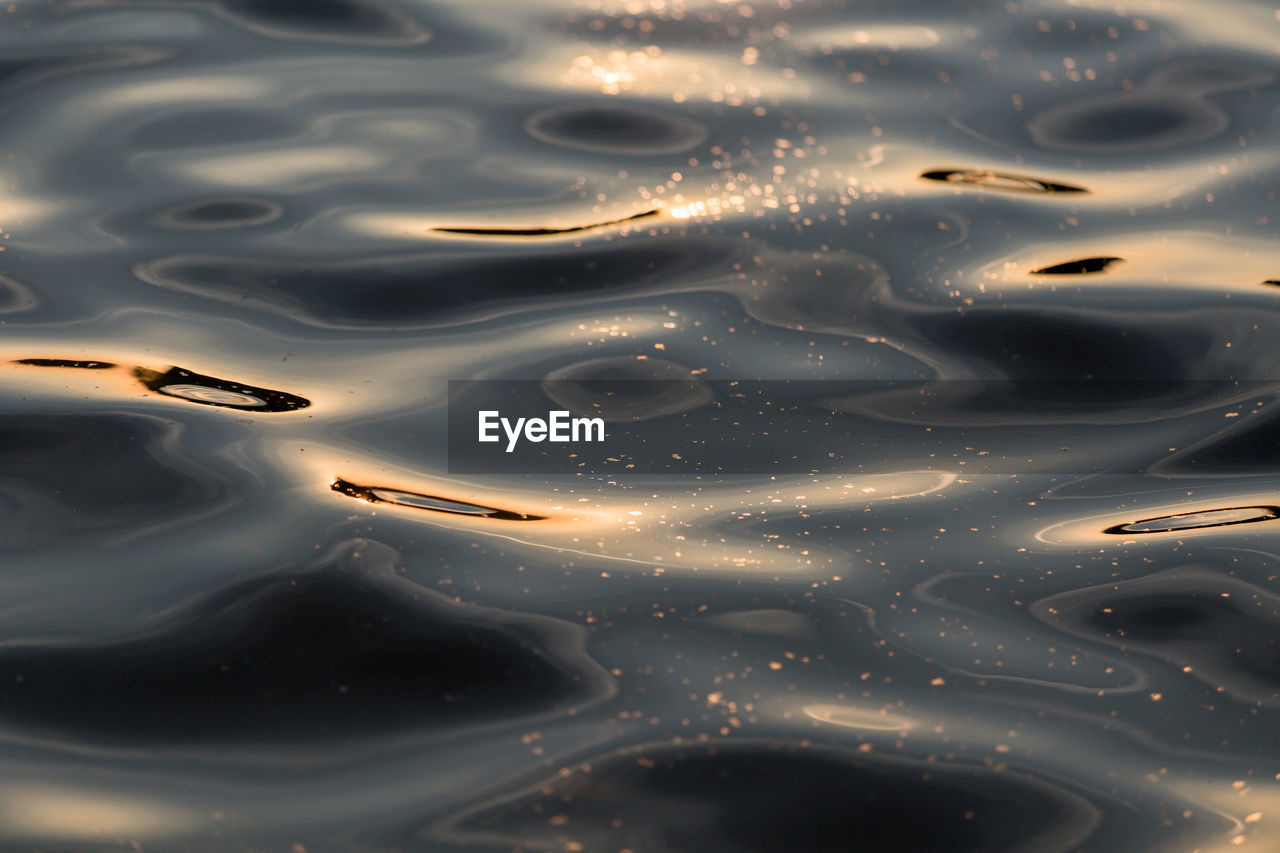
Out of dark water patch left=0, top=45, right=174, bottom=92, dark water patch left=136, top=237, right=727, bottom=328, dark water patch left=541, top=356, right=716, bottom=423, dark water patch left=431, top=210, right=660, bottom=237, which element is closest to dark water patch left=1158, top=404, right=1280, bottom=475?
dark water patch left=541, top=356, right=716, bottom=423

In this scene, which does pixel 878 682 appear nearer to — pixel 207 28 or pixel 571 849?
pixel 571 849

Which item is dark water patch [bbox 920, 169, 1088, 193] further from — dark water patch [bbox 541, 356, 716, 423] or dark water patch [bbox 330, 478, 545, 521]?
dark water patch [bbox 330, 478, 545, 521]

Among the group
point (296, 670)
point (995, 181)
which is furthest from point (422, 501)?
point (995, 181)

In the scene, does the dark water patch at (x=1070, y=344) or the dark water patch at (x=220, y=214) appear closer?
the dark water patch at (x=1070, y=344)

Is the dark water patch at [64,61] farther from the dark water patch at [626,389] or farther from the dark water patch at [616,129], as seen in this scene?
the dark water patch at [626,389]

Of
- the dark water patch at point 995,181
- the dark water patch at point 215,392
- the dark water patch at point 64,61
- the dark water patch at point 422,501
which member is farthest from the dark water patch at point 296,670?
the dark water patch at point 64,61
